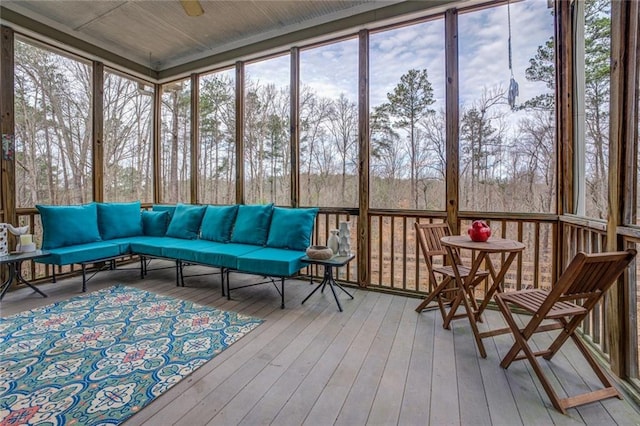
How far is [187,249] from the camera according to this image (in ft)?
11.5

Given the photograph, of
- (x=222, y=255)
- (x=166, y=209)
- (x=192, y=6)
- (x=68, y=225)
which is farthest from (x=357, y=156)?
(x=68, y=225)

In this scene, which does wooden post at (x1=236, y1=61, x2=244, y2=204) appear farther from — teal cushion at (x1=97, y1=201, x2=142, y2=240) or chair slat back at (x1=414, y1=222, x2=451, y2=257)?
chair slat back at (x1=414, y1=222, x2=451, y2=257)

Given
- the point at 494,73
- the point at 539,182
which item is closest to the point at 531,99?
the point at 494,73

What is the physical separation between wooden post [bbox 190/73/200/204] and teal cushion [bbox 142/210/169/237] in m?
0.55

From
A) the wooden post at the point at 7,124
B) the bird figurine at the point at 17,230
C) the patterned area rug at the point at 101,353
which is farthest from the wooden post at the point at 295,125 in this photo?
the wooden post at the point at 7,124

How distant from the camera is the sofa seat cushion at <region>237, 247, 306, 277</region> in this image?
116 inches

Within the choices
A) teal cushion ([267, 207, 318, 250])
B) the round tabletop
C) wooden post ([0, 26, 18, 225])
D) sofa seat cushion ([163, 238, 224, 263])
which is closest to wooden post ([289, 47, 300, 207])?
teal cushion ([267, 207, 318, 250])

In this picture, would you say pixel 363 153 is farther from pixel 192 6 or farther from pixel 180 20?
pixel 180 20

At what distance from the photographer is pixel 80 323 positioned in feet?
8.41

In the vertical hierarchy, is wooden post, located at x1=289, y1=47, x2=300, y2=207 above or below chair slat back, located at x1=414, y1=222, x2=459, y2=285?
above

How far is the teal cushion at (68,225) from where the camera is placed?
11.6ft

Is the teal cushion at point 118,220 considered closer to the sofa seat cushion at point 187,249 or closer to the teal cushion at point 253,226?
the sofa seat cushion at point 187,249

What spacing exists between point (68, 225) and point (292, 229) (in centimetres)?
280

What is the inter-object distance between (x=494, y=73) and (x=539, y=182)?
1183mm
